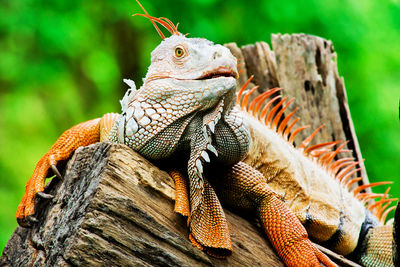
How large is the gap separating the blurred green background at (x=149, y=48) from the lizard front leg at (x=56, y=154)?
2.95 meters

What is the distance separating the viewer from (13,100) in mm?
5520

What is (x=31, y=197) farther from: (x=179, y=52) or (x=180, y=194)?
(x=179, y=52)

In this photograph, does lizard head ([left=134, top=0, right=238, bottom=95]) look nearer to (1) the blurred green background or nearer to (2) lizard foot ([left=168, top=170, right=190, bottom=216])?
(2) lizard foot ([left=168, top=170, right=190, bottom=216])

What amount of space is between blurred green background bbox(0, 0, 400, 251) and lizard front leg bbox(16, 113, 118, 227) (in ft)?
9.69

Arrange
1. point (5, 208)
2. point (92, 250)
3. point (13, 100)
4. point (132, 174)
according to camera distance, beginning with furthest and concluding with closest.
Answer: point (13, 100) → point (5, 208) → point (132, 174) → point (92, 250)

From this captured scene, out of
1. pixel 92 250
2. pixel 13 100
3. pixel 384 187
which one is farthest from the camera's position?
pixel 384 187

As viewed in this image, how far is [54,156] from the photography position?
216 centimetres

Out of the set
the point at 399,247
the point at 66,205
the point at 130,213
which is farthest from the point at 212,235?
the point at 399,247

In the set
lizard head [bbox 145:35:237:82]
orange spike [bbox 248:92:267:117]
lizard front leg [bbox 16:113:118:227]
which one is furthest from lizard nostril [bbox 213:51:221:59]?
orange spike [bbox 248:92:267:117]

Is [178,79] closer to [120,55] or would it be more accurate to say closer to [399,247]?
[399,247]

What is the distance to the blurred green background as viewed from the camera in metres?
5.17

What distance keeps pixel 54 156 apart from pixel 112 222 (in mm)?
679

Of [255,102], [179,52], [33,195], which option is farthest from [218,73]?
[255,102]

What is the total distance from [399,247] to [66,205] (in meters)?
1.52
